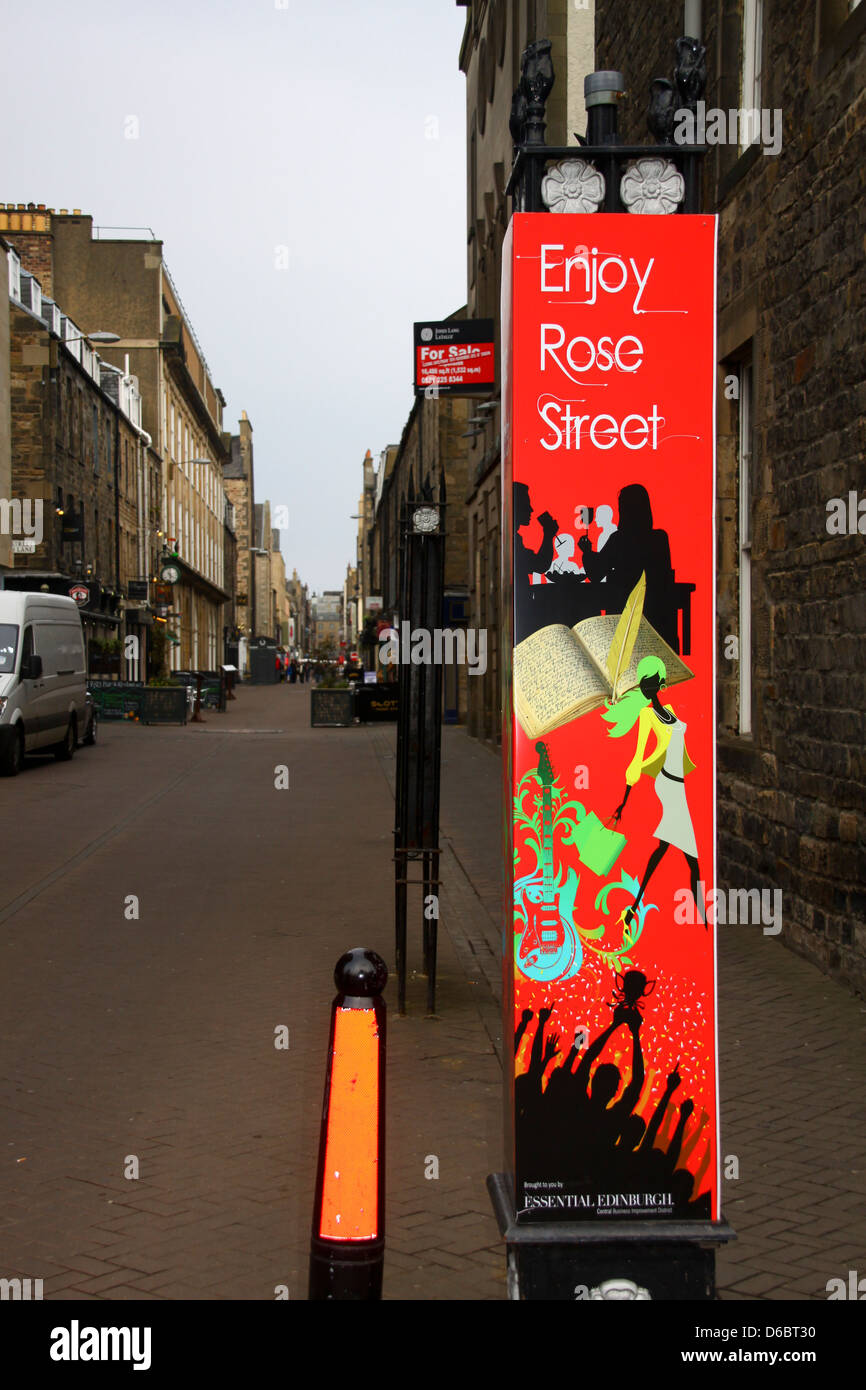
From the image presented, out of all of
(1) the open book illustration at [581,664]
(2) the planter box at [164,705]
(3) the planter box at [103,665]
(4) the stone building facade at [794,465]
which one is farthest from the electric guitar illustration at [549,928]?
(3) the planter box at [103,665]

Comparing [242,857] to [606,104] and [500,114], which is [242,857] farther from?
[500,114]

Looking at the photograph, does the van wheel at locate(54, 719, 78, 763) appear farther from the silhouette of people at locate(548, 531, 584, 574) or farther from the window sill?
the silhouette of people at locate(548, 531, 584, 574)

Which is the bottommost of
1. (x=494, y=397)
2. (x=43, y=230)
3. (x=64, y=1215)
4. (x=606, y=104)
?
(x=64, y=1215)

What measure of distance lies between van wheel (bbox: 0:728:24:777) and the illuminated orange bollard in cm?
1741

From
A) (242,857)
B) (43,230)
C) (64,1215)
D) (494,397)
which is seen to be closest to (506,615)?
(64,1215)

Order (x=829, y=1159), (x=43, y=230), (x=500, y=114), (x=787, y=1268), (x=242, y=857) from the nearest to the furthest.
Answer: (x=787, y=1268) → (x=829, y=1159) → (x=242, y=857) → (x=500, y=114) → (x=43, y=230)

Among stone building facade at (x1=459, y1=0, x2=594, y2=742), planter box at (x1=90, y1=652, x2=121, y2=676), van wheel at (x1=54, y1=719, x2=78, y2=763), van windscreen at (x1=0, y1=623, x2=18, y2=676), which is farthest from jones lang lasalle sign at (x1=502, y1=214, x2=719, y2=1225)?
planter box at (x1=90, y1=652, x2=121, y2=676)

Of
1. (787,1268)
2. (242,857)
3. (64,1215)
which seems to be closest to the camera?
(787,1268)

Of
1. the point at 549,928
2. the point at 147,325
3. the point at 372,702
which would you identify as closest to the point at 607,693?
the point at 549,928

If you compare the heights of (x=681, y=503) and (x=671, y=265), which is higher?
(x=671, y=265)

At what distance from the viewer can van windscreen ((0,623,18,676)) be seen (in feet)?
Result: 64.8

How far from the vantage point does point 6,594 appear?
2062cm

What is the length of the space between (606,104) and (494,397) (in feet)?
69.1

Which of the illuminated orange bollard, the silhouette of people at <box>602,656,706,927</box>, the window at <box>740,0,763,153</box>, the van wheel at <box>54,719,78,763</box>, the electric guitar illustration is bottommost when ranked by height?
the van wheel at <box>54,719,78,763</box>
